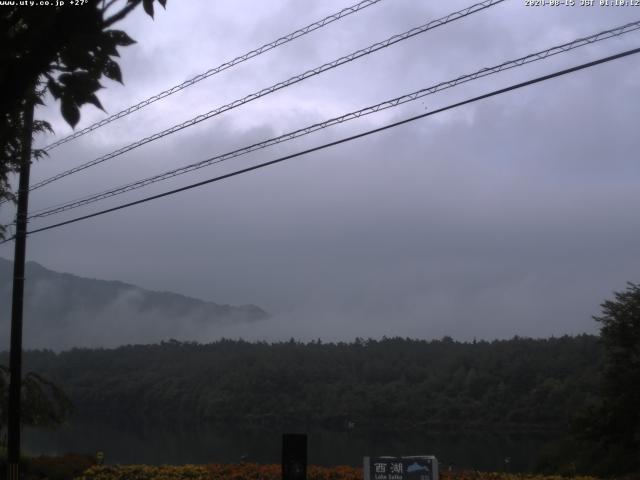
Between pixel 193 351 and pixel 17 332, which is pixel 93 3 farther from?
pixel 193 351

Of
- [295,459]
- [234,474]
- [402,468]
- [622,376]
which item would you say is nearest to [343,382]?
[622,376]

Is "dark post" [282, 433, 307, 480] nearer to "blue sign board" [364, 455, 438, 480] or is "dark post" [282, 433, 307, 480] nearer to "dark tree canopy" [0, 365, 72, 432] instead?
"blue sign board" [364, 455, 438, 480]

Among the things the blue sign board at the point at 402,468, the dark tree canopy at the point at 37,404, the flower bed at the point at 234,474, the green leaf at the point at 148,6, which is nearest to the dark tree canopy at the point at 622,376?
the flower bed at the point at 234,474

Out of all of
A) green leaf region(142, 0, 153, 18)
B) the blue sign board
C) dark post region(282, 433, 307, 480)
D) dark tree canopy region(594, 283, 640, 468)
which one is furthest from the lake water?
green leaf region(142, 0, 153, 18)

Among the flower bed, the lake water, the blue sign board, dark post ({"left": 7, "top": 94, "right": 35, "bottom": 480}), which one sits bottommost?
the lake water

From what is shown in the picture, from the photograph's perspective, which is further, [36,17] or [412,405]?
[412,405]

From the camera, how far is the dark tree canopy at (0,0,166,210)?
396 cm

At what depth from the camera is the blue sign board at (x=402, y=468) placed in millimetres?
11953

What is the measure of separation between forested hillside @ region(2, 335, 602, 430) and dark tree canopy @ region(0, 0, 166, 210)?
39.6 meters

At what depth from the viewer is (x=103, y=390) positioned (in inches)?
2739

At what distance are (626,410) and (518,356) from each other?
44.1m

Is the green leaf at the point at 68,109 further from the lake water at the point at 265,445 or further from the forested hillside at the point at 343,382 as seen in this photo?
the forested hillside at the point at 343,382

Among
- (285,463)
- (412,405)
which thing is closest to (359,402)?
(412,405)

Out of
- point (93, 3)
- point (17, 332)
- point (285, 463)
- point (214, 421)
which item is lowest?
point (214, 421)
